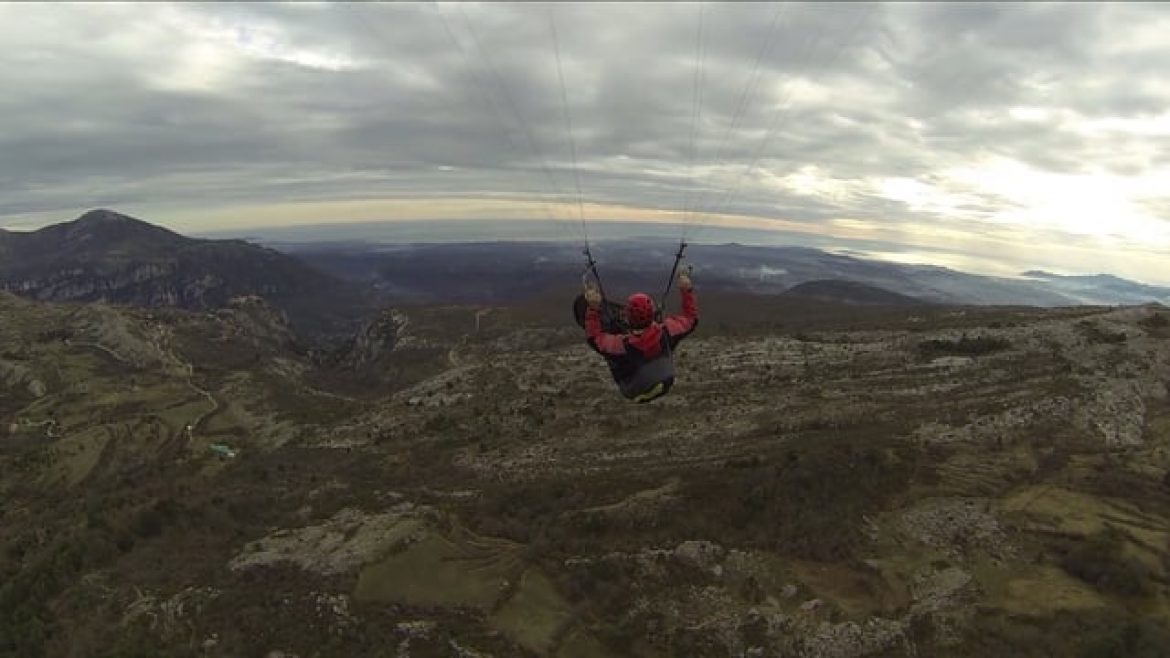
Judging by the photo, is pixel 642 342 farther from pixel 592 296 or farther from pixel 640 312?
pixel 592 296

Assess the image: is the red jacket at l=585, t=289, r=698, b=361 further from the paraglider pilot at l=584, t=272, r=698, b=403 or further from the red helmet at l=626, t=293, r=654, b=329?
the red helmet at l=626, t=293, r=654, b=329

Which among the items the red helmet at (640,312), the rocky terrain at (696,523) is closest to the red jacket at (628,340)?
the red helmet at (640,312)

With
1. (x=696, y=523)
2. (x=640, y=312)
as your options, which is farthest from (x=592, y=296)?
(x=696, y=523)

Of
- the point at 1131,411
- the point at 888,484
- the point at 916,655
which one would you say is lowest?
the point at 916,655

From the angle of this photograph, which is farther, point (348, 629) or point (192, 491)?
point (192, 491)

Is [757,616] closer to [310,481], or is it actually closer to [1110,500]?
[1110,500]

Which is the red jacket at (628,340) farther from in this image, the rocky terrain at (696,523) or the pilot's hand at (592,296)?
the rocky terrain at (696,523)

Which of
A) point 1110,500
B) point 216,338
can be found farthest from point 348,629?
point 216,338
